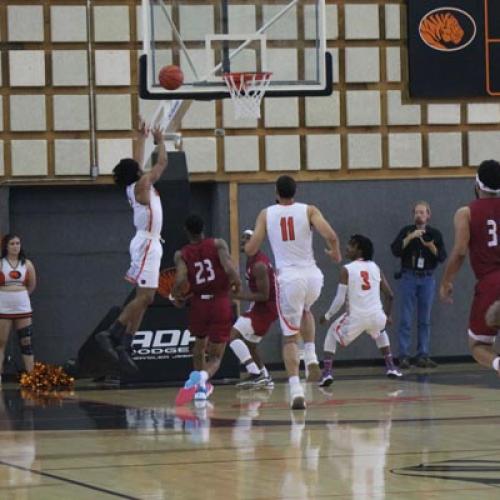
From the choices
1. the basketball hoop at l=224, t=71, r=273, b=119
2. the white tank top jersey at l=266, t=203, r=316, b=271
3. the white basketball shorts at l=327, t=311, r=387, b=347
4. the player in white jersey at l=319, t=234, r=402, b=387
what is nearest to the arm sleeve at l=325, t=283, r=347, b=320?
the player in white jersey at l=319, t=234, r=402, b=387

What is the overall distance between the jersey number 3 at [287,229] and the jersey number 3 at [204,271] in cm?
159

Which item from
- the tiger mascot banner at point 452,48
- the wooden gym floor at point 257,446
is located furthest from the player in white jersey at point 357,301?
the tiger mascot banner at point 452,48

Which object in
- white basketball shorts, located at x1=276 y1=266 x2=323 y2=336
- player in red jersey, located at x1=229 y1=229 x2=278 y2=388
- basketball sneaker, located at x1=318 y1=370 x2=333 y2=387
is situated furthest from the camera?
player in red jersey, located at x1=229 y1=229 x2=278 y2=388

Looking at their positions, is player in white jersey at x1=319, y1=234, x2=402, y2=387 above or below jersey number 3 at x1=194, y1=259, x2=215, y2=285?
below

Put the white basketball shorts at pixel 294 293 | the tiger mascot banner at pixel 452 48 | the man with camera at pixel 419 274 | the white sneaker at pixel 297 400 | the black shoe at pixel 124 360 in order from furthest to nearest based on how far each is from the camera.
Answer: the tiger mascot banner at pixel 452 48 < the man with camera at pixel 419 274 < the black shoe at pixel 124 360 < the white basketball shorts at pixel 294 293 < the white sneaker at pixel 297 400

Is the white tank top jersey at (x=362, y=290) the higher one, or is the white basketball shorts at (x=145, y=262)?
the white basketball shorts at (x=145, y=262)

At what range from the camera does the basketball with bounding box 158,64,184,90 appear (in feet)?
53.1

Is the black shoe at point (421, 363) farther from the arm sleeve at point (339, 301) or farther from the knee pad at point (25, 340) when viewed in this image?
the knee pad at point (25, 340)

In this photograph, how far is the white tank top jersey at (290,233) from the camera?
14.3 meters

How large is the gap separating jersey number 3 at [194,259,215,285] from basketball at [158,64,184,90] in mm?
1969

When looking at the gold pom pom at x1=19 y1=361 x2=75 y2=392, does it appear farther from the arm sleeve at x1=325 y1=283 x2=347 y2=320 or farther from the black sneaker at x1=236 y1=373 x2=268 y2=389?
the arm sleeve at x1=325 y1=283 x2=347 y2=320

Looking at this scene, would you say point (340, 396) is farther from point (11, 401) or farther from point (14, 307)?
point (14, 307)

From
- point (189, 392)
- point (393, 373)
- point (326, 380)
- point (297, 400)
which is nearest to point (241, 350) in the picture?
point (326, 380)

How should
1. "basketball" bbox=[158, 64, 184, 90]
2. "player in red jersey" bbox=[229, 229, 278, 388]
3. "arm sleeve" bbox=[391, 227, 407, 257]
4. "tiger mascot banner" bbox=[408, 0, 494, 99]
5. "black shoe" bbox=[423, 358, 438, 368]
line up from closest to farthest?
1. "basketball" bbox=[158, 64, 184, 90]
2. "player in red jersey" bbox=[229, 229, 278, 388]
3. "arm sleeve" bbox=[391, 227, 407, 257]
4. "black shoe" bbox=[423, 358, 438, 368]
5. "tiger mascot banner" bbox=[408, 0, 494, 99]
